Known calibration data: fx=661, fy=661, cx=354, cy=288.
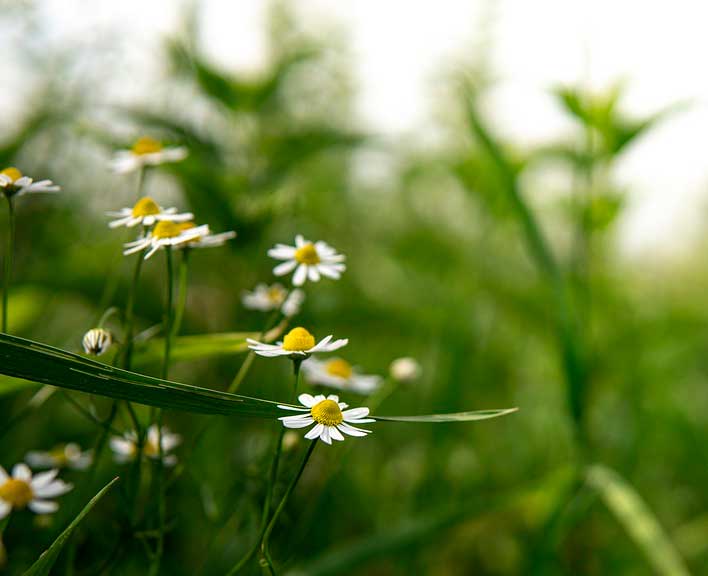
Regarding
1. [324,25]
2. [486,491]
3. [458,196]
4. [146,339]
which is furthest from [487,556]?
[324,25]

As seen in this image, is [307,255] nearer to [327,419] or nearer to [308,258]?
[308,258]

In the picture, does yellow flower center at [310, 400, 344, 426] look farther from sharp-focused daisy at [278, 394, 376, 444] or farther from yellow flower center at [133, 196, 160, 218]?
yellow flower center at [133, 196, 160, 218]

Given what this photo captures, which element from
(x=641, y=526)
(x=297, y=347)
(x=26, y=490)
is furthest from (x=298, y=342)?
(x=641, y=526)

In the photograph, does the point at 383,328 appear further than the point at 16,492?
Yes

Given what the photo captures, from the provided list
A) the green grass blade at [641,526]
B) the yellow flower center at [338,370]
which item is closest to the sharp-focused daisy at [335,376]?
the yellow flower center at [338,370]

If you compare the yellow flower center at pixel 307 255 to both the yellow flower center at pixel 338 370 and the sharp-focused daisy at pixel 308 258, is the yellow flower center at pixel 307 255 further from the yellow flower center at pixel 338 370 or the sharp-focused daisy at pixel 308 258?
the yellow flower center at pixel 338 370

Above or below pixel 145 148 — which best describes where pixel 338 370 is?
below

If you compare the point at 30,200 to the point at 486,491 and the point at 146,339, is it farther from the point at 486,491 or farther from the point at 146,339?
the point at 486,491
